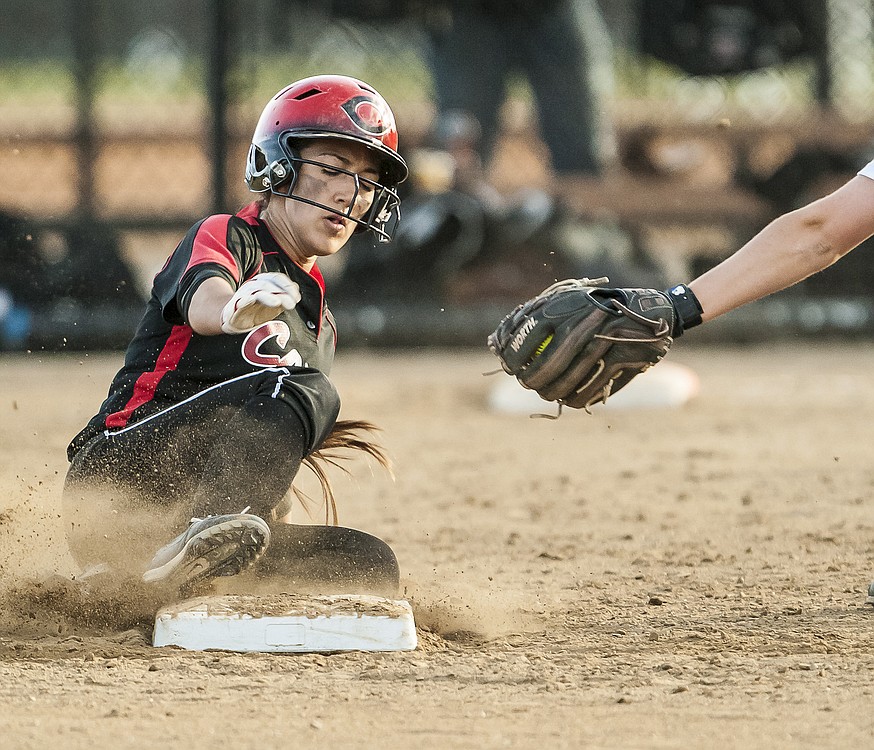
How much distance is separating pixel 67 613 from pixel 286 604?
56 centimetres

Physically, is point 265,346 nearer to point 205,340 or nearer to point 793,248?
point 205,340

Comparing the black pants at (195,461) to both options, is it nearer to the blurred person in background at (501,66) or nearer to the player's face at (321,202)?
the player's face at (321,202)

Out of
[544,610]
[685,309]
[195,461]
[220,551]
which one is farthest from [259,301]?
[544,610]

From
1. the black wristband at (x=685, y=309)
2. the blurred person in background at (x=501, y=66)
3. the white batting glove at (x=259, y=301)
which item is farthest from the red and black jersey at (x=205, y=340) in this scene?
the blurred person in background at (x=501, y=66)

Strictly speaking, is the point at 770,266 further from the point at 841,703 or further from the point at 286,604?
the point at 286,604

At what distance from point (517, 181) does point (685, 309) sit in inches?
260

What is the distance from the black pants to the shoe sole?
15 cm

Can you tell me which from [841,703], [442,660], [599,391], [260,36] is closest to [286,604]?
[442,660]

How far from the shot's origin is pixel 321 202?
3381 millimetres

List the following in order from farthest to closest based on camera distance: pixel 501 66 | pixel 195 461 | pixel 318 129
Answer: pixel 501 66 → pixel 318 129 → pixel 195 461

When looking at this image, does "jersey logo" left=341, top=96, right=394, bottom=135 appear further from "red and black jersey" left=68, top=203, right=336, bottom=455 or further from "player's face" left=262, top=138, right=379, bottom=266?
"red and black jersey" left=68, top=203, right=336, bottom=455

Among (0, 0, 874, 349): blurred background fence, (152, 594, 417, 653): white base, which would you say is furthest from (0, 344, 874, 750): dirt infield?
(0, 0, 874, 349): blurred background fence

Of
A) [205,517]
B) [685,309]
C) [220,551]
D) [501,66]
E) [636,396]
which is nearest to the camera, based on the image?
[220,551]

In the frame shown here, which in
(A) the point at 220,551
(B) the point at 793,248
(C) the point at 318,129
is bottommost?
(A) the point at 220,551
